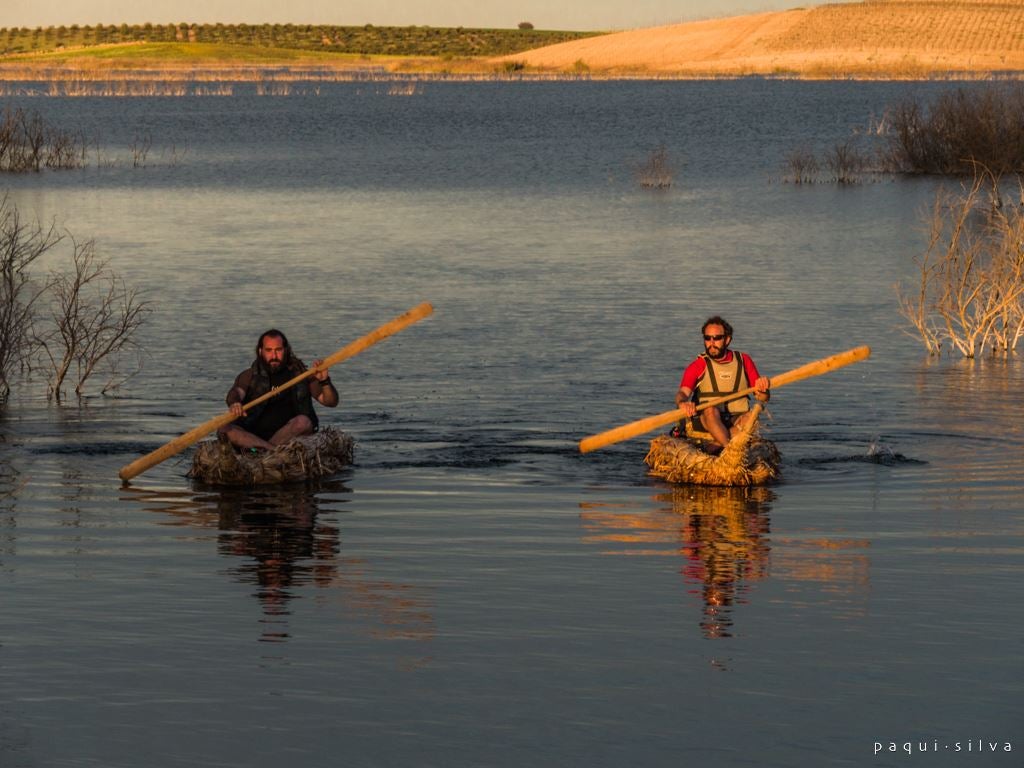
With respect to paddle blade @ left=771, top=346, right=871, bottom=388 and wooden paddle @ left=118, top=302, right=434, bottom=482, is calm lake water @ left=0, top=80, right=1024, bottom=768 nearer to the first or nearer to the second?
wooden paddle @ left=118, top=302, right=434, bottom=482

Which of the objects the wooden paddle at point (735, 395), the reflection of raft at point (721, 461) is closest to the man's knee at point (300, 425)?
the wooden paddle at point (735, 395)

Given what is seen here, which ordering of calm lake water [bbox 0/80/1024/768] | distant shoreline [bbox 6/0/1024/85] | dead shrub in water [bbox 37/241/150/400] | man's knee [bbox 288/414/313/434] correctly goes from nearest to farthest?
1. calm lake water [bbox 0/80/1024/768]
2. man's knee [bbox 288/414/313/434]
3. dead shrub in water [bbox 37/241/150/400]
4. distant shoreline [bbox 6/0/1024/85]

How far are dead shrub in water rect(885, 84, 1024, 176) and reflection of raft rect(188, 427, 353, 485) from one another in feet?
110

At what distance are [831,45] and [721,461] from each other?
140 metres

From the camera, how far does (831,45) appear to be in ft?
493

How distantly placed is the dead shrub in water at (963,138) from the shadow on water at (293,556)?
34.3m

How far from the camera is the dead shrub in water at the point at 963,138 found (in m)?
47.6

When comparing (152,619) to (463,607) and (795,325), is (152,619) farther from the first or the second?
(795,325)

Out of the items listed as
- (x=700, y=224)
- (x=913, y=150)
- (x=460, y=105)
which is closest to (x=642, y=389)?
(x=700, y=224)

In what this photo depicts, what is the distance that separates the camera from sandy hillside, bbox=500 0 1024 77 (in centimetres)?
14038

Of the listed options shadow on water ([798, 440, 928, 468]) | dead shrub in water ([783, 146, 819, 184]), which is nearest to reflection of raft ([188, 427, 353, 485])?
shadow on water ([798, 440, 928, 468])

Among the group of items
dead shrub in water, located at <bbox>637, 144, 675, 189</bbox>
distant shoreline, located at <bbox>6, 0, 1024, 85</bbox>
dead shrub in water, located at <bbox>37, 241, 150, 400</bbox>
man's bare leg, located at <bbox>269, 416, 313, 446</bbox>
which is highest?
distant shoreline, located at <bbox>6, 0, 1024, 85</bbox>

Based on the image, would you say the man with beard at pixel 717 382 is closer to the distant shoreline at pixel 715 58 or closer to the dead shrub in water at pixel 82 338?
the dead shrub in water at pixel 82 338

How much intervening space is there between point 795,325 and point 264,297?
8.64m
